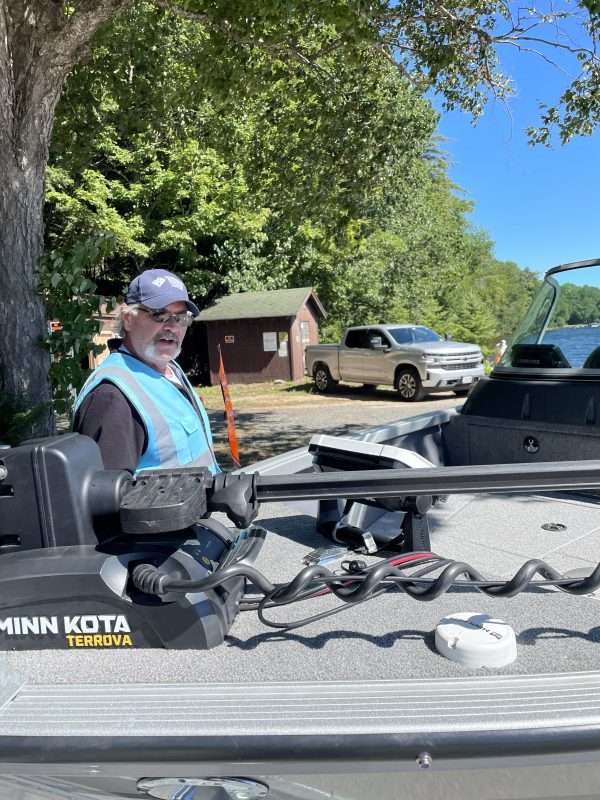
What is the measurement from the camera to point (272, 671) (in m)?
1.67

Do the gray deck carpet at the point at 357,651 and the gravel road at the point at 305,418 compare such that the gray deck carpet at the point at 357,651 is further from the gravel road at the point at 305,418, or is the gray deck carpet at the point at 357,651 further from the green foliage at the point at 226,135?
the gravel road at the point at 305,418

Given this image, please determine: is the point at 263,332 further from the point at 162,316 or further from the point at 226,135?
the point at 162,316

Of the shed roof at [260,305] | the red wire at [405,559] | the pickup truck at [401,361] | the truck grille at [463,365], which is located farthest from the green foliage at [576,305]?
the shed roof at [260,305]

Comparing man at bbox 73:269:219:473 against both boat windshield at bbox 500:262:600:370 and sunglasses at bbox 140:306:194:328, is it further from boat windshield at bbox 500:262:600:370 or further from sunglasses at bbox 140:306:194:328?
boat windshield at bbox 500:262:600:370

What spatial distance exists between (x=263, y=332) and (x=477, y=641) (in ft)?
76.6

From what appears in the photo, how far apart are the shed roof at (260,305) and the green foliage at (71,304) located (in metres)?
17.9

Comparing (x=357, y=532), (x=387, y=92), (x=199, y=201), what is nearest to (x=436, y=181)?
(x=199, y=201)

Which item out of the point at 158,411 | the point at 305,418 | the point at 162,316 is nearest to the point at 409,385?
the point at 305,418

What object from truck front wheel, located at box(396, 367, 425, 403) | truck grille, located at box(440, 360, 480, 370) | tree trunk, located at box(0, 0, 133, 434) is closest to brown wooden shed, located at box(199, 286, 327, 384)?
truck front wheel, located at box(396, 367, 425, 403)

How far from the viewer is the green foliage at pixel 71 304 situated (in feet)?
18.4

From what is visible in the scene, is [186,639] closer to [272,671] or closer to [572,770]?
[272,671]

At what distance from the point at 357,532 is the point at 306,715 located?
1.37 metres

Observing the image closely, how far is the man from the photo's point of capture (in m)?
2.21

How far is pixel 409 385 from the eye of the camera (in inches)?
718
